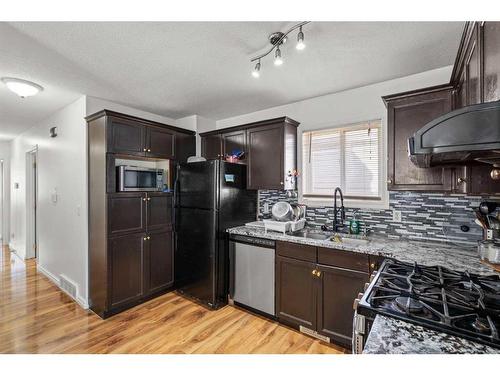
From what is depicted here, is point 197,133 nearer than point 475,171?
No

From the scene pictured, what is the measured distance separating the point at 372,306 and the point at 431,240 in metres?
1.61

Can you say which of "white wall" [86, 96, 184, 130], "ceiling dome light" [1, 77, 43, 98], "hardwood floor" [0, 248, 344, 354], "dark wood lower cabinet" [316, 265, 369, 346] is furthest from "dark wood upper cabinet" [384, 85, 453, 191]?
"ceiling dome light" [1, 77, 43, 98]

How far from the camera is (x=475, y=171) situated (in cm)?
158

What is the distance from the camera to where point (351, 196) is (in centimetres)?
272

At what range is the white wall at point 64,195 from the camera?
2877 mm

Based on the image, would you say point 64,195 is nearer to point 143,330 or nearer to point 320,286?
point 143,330

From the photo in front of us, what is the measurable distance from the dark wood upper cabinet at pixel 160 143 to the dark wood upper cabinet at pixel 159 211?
1.72 ft

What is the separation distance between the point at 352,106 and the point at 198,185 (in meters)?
1.99

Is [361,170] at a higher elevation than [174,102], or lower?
lower

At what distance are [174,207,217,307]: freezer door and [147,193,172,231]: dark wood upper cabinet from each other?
5.7 inches

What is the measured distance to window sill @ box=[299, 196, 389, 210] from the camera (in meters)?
2.49

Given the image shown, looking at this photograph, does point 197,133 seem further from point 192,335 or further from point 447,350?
point 447,350

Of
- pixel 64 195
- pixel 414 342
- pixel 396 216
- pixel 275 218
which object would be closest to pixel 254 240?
pixel 275 218

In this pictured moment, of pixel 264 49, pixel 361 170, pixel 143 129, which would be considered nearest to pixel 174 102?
pixel 143 129
